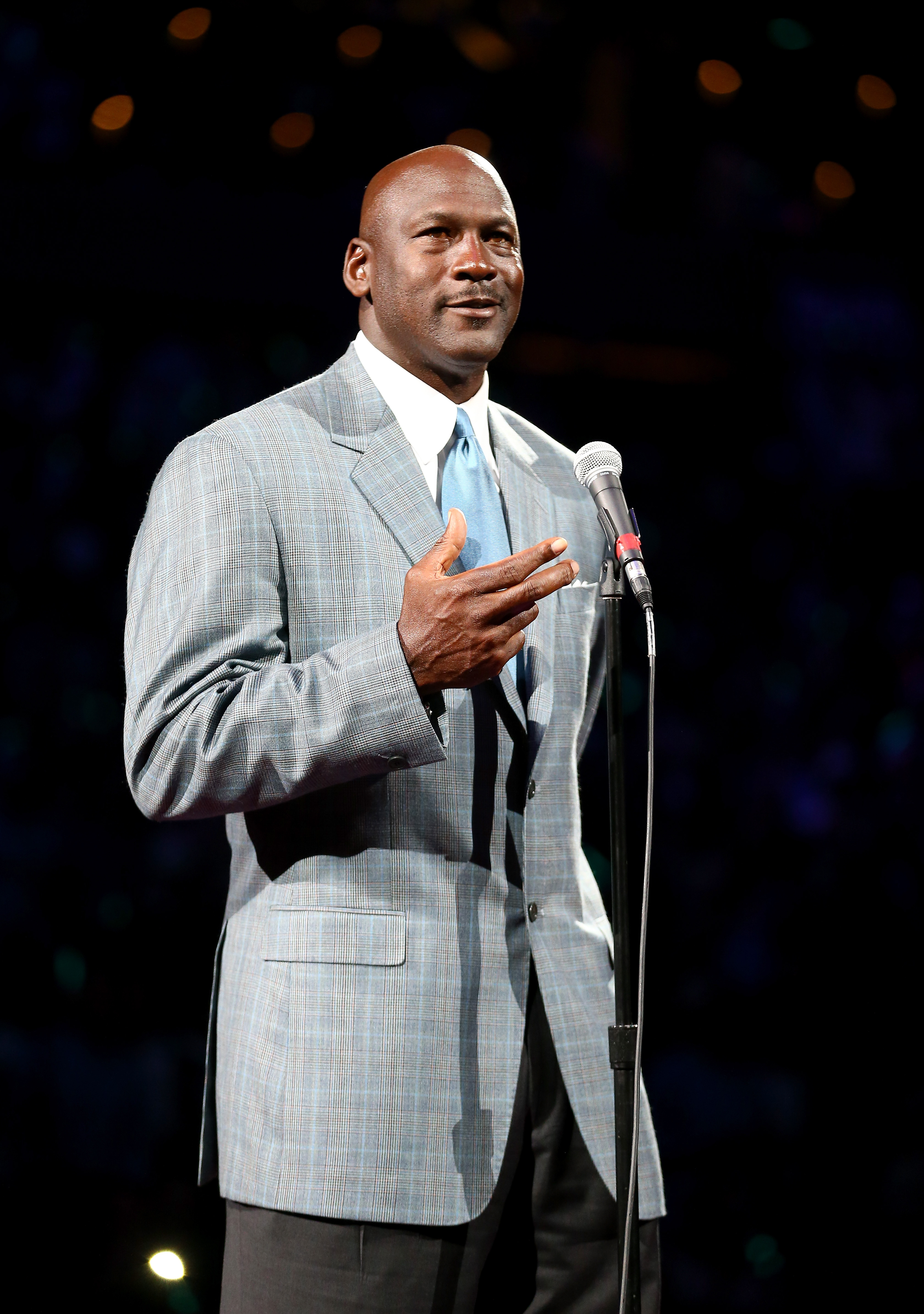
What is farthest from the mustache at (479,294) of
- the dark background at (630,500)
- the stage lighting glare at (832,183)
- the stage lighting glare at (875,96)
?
the stage lighting glare at (875,96)

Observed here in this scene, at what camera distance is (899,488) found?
9.91 feet

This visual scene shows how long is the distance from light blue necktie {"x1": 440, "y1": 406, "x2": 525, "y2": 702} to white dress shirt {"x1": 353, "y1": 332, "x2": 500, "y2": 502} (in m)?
0.01

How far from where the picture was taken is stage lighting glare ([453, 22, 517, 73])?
276 centimetres

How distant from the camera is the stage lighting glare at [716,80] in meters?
2.91

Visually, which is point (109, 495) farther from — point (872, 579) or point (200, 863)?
point (872, 579)

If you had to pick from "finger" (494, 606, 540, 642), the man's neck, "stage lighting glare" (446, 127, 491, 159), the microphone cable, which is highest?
"stage lighting glare" (446, 127, 491, 159)

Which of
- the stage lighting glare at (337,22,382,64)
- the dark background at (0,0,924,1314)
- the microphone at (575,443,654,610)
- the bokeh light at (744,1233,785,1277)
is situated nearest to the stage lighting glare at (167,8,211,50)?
the dark background at (0,0,924,1314)

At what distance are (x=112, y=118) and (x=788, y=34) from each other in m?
1.53

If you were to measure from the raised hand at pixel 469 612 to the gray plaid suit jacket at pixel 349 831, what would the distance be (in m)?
0.03

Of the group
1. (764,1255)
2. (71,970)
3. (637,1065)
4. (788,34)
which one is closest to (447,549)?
(637,1065)

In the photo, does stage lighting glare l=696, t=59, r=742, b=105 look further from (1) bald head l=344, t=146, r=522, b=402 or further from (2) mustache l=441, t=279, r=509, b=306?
(2) mustache l=441, t=279, r=509, b=306

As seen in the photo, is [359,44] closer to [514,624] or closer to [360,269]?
[360,269]

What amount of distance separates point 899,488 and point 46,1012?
2168 millimetres

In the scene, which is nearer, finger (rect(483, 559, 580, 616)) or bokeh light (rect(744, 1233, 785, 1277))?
finger (rect(483, 559, 580, 616))
